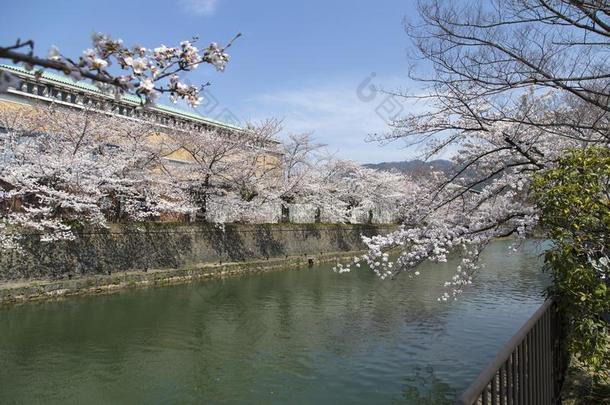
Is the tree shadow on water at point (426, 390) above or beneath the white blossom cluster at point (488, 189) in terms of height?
beneath

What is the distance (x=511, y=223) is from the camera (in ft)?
19.2

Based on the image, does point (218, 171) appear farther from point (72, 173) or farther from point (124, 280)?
point (124, 280)

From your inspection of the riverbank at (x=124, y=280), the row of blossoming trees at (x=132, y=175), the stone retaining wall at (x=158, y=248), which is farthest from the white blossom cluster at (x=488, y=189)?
the stone retaining wall at (x=158, y=248)

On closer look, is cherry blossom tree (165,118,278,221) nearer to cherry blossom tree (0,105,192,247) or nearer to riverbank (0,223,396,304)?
riverbank (0,223,396,304)

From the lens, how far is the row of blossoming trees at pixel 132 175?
13.8 m

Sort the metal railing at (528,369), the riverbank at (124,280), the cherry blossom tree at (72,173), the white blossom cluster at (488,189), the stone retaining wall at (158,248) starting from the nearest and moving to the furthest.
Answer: the metal railing at (528,369) → the white blossom cluster at (488,189) → the riverbank at (124,280) → the stone retaining wall at (158,248) → the cherry blossom tree at (72,173)

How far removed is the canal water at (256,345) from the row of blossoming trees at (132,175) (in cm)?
347

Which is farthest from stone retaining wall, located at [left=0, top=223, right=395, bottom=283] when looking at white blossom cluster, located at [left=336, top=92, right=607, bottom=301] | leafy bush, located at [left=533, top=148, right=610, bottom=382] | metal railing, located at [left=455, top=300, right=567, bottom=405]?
leafy bush, located at [left=533, top=148, right=610, bottom=382]

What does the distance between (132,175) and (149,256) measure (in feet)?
10.3

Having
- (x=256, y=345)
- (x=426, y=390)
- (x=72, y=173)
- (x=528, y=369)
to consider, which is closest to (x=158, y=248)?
(x=72, y=173)

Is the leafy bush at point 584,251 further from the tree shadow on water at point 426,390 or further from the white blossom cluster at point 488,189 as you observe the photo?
the tree shadow on water at point 426,390

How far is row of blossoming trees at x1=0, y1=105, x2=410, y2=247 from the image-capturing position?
45.3 feet

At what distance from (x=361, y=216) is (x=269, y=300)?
2183 centimetres

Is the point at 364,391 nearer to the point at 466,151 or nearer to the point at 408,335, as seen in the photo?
the point at 408,335
